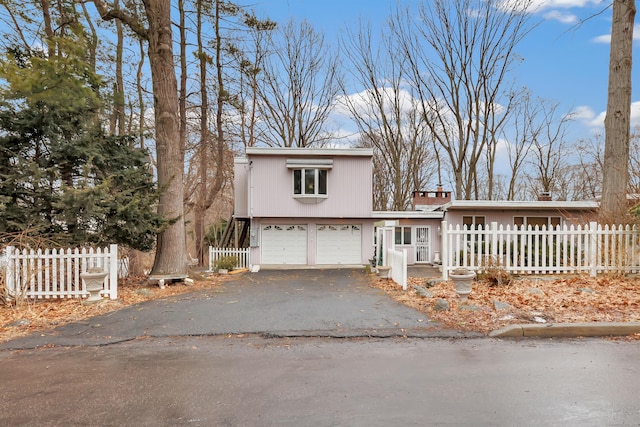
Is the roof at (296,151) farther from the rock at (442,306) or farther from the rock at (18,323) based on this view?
the rock at (18,323)

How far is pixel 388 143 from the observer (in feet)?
91.0

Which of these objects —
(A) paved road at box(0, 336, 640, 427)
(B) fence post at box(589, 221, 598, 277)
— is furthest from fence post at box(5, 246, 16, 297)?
(B) fence post at box(589, 221, 598, 277)

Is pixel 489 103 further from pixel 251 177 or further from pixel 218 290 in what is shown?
pixel 218 290

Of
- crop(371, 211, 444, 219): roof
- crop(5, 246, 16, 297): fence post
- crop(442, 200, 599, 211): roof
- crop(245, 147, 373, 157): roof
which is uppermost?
crop(245, 147, 373, 157): roof

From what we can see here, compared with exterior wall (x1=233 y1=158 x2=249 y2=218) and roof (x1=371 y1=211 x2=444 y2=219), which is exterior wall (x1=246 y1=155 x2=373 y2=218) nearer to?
exterior wall (x1=233 y1=158 x2=249 y2=218)

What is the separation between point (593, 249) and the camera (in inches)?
358

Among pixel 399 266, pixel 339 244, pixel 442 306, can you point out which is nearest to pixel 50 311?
pixel 442 306

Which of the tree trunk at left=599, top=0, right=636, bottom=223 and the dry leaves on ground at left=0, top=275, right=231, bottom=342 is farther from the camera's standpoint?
the tree trunk at left=599, top=0, right=636, bottom=223

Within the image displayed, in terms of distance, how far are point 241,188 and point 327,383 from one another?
15852 mm

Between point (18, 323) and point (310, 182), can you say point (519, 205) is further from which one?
point (18, 323)

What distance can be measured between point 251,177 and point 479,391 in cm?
1511

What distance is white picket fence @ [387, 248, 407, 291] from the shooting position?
29.1 ft

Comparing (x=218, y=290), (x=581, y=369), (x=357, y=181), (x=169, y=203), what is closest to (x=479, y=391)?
(x=581, y=369)

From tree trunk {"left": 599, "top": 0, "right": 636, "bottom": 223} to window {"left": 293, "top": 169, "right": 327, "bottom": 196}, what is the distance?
1077 centimetres
